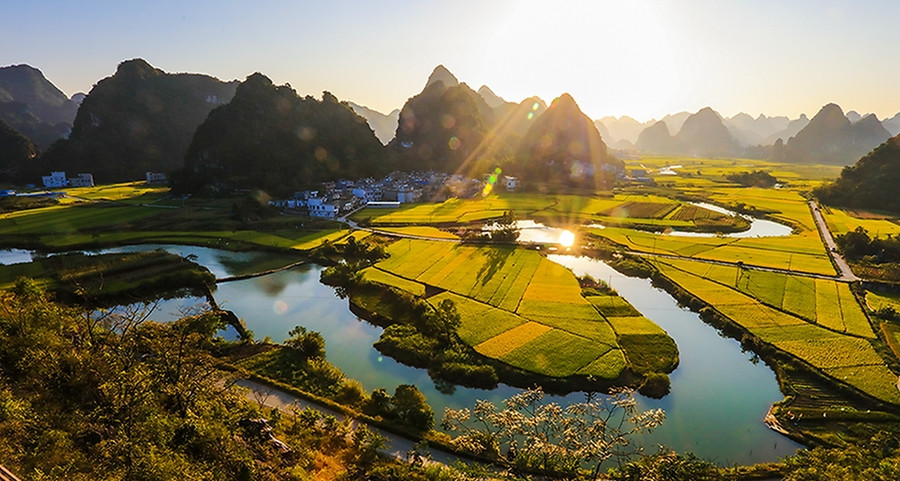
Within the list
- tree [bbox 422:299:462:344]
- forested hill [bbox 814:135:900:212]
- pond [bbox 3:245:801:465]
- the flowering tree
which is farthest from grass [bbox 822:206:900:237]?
the flowering tree

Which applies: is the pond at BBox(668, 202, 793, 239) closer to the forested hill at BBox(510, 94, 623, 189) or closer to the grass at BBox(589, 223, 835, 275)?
the grass at BBox(589, 223, 835, 275)

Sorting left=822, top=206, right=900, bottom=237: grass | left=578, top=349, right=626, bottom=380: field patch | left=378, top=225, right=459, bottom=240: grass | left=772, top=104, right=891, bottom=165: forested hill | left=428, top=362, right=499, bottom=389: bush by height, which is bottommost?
left=428, top=362, right=499, bottom=389: bush

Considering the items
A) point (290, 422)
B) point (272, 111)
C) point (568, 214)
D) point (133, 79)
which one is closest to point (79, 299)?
point (290, 422)

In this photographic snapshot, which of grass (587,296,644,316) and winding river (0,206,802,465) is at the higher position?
grass (587,296,644,316)

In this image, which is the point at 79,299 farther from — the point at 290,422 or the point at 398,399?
the point at 398,399

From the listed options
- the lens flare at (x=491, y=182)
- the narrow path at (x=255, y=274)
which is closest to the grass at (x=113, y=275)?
the narrow path at (x=255, y=274)
